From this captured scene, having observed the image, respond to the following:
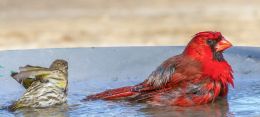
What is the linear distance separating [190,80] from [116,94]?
517mm

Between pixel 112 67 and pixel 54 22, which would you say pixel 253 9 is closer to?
pixel 54 22

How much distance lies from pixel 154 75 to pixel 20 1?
12.3m

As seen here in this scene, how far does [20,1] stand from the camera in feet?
61.9

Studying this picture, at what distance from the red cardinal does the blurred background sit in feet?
26.9

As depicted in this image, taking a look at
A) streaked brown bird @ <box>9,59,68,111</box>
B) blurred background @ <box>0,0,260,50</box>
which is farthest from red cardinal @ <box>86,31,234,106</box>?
blurred background @ <box>0,0,260,50</box>

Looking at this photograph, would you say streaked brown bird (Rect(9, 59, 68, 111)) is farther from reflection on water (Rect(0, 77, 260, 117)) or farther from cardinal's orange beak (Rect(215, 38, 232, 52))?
cardinal's orange beak (Rect(215, 38, 232, 52))

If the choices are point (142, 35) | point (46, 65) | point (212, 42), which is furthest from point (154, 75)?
point (142, 35)

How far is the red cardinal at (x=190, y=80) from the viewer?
663 centimetres

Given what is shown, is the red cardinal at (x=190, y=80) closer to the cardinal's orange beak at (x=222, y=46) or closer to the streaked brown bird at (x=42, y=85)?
the cardinal's orange beak at (x=222, y=46)

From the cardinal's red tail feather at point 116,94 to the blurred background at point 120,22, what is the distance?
328 inches

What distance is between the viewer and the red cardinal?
6.63 metres

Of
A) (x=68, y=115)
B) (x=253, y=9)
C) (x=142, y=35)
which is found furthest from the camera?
(x=253, y=9)

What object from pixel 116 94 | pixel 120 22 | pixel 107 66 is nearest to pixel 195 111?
pixel 116 94

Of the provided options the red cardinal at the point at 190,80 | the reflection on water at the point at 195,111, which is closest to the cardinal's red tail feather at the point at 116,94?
the red cardinal at the point at 190,80
